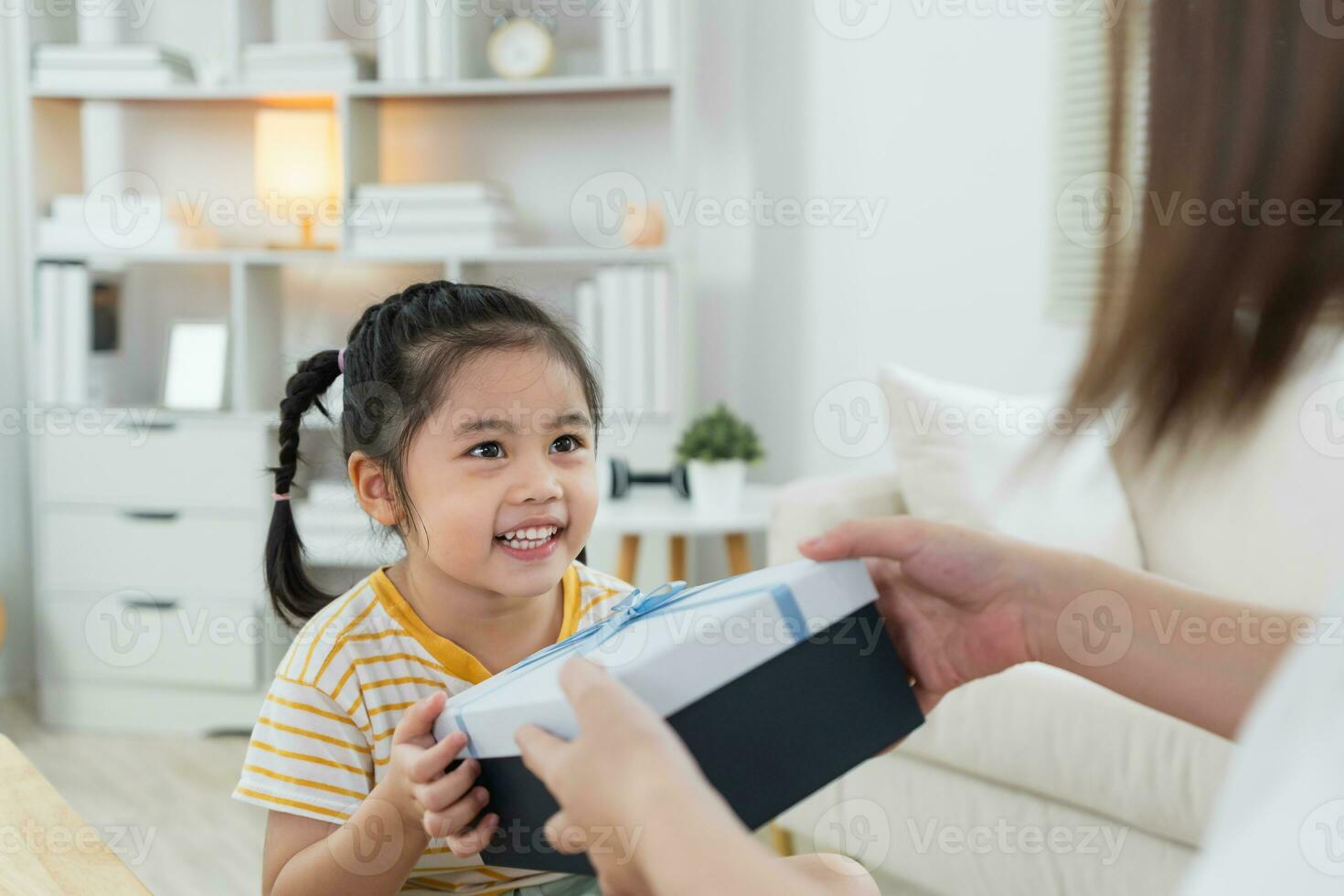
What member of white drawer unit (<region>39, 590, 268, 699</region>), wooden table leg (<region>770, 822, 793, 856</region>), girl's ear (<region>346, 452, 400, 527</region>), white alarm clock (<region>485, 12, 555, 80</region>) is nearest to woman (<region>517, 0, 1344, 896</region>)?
girl's ear (<region>346, 452, 400, 527</region>)

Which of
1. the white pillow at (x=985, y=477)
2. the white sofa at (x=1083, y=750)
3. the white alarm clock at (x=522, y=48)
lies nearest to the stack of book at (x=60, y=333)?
the white alarm clock at (x=522, y=48)

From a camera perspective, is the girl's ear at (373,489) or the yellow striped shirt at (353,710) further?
the girl's ear at (373,489)

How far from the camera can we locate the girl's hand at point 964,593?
37.9 inches

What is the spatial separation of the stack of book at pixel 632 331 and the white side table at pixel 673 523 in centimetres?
23

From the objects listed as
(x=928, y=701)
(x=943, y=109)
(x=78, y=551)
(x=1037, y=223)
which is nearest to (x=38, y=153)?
(x=78, y=551)

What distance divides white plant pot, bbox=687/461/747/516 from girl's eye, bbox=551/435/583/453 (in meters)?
1.47

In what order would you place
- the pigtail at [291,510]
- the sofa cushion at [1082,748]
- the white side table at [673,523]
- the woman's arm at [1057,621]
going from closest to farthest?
the woman's arm at [1057,621] → the pigtail at [291,510] → the sofa cushion at [1082,748] → the white side table at [673,523]

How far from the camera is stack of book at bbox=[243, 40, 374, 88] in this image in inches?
113

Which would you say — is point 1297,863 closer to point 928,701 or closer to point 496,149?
point 928,701

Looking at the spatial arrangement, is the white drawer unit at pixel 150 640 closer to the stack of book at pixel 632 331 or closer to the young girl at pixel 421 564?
the stack of book at pixel 632 331

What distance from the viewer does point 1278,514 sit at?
5.87 feet

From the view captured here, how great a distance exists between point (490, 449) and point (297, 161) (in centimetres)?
213

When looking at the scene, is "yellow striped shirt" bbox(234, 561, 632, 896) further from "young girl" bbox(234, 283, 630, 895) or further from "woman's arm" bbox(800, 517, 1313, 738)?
"woman's arm" bbox(800, 517, 1313, 738)

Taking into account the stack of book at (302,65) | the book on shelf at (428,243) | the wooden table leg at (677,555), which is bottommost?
the wooden table leg at (677,555)
